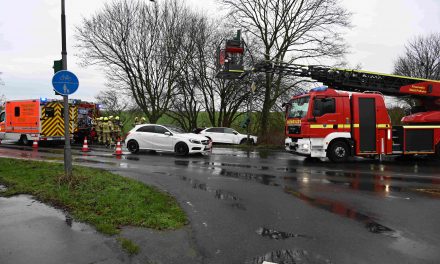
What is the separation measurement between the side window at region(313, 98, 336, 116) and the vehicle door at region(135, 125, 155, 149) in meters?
7.87

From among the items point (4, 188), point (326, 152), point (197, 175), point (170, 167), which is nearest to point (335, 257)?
point (197, 175)

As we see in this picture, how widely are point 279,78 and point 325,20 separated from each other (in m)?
5.24

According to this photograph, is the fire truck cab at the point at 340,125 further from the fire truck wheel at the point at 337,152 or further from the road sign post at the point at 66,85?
the road sign post at the point at 66,85

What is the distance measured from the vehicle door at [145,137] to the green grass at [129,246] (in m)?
13.7

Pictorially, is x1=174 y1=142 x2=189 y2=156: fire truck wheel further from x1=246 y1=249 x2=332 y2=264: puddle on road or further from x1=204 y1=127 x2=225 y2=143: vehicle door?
x1=246 y1=249 x2=332 y2=264: puddle on road

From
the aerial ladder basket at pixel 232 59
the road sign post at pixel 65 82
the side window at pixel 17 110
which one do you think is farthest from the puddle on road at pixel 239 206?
the side window at pixel 17 110

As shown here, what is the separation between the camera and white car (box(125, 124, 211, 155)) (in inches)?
716

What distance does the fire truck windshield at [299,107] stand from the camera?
15.8 metres

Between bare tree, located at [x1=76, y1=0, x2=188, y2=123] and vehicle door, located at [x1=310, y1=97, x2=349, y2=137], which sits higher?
bare tree, located at [x1=76, y1=0, x2=188, y2=123]

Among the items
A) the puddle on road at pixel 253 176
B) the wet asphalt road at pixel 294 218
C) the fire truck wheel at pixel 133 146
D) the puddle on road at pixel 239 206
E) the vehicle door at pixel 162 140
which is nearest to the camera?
the wet asphalt road at pixel 294 218

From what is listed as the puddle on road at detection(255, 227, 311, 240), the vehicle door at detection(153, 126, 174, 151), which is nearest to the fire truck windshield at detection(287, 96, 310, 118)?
the vehicle door at detection(153, 126, 174, 151)

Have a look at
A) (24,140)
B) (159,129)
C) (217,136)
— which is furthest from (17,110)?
(217,136)

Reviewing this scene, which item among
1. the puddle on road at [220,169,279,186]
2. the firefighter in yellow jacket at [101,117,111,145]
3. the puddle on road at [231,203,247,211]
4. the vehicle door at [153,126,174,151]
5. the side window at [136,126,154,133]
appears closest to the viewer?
the puddle on road at [231,203,247,211]

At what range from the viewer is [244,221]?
6.73 metres
